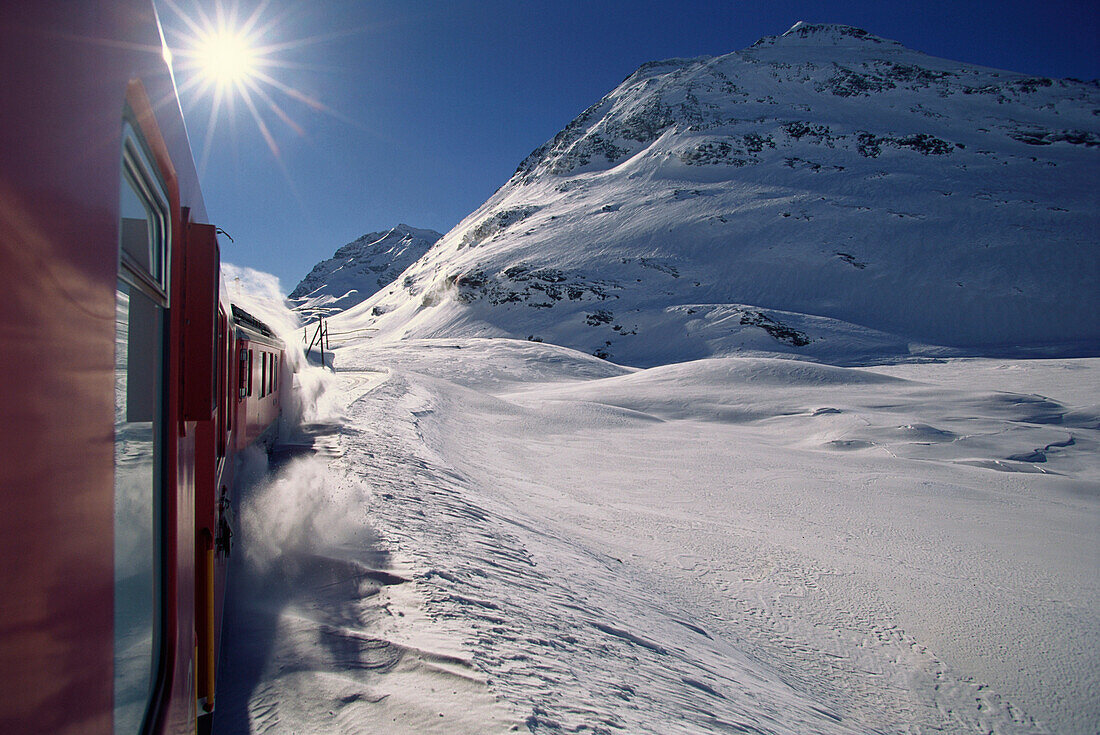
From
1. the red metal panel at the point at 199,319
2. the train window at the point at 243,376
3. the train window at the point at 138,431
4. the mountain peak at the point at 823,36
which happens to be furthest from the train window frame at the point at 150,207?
the mountain peak at the point at 823,36

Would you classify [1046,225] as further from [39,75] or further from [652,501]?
[39,75]

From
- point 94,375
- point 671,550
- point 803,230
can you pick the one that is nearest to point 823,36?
point 803,230

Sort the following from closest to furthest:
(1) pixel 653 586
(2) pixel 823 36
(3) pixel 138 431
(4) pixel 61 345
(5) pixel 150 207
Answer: (4) pixel 61 345 < (3) pixel 138 431 < (5) pixel 150 207 < (1) pixel 653 586 < (2) pixel 823 36

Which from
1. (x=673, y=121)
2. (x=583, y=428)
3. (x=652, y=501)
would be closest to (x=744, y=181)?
(x=673, y=121)

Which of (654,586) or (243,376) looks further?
(654,586)

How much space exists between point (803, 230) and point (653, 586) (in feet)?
216

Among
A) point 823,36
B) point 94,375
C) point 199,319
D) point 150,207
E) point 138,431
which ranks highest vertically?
point 823,36

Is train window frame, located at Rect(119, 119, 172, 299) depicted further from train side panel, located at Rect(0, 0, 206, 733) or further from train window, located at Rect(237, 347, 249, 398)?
train window, located at Rect(237, 347, 249, 398)

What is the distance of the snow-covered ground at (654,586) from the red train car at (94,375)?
1.62 metres

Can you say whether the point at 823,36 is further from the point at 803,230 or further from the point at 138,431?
the point at 138,431

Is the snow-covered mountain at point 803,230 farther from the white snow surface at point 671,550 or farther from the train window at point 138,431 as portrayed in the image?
the train window at point 138,431

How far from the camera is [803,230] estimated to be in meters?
63.9

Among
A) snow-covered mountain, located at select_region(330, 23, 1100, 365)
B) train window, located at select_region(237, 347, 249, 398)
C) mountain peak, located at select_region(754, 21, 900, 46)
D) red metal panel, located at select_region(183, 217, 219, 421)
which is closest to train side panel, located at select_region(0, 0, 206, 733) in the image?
red metal panel, located at select_region(183, 217, 219, 421)

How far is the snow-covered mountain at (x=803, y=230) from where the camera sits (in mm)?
51406
